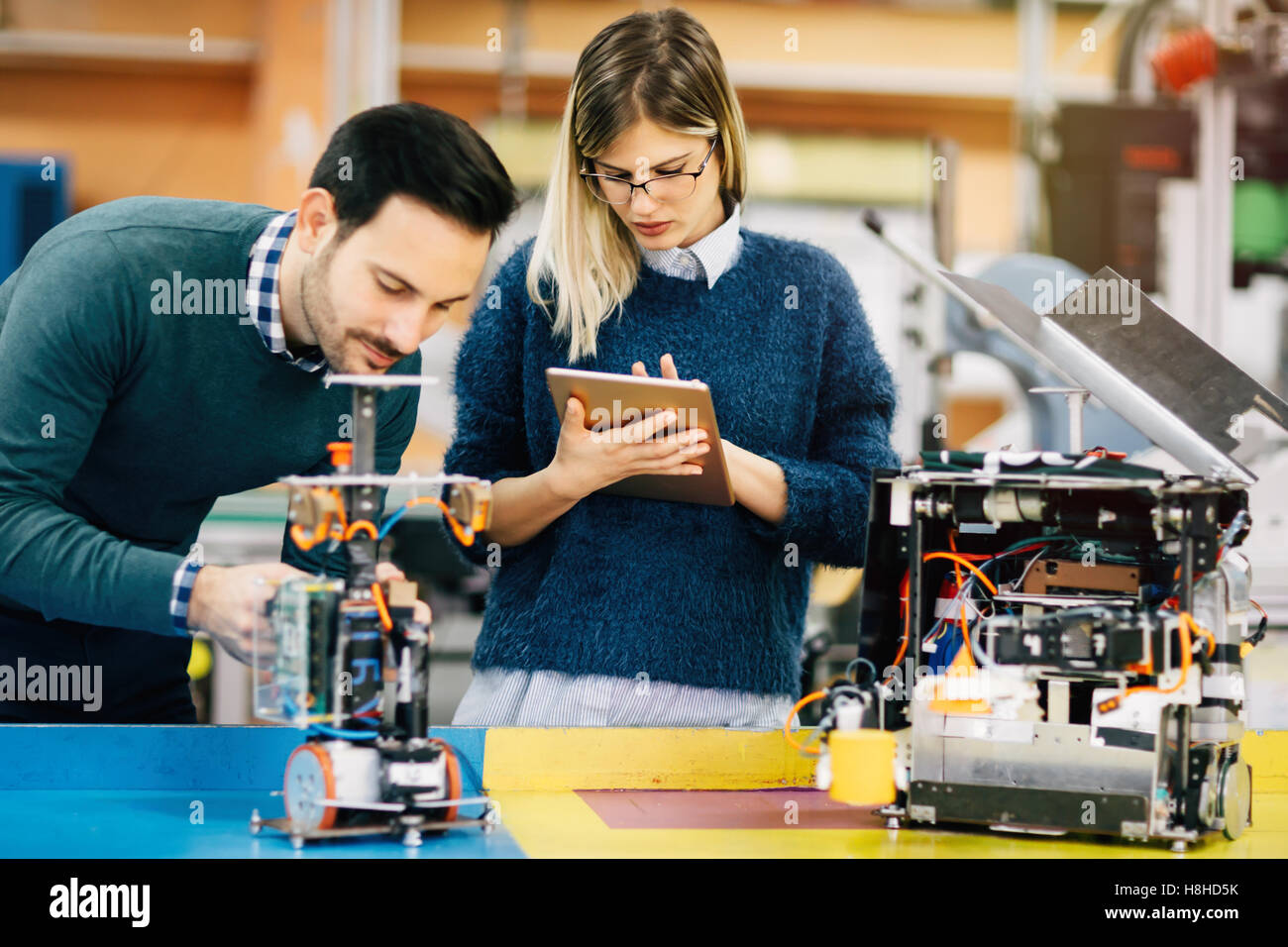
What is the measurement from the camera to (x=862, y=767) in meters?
1.13

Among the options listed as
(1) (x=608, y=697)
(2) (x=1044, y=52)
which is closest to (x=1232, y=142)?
(1) (x=608, y=697)

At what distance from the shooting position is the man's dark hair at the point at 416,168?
1.27 meters

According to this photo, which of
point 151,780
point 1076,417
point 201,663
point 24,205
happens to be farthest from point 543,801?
point 24,205

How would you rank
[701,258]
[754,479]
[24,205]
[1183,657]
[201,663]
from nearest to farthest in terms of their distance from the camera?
1. [1183,657]
2. [754,479]
3. [701,258]
4. [201,663]
5. [24,205]

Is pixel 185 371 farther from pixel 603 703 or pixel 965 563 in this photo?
pixel 965 563

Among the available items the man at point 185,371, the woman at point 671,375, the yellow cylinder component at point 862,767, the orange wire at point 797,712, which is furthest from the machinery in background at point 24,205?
the yellow cylinder component at point 862,767

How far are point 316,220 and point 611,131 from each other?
1.11 feet

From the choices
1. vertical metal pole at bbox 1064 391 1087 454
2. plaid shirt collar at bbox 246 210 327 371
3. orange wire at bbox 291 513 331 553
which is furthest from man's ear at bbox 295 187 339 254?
vertical metal pole at bbox 1064 391 1087 454

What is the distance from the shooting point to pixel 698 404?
4.25ft

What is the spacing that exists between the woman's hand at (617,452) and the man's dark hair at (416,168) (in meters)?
0.21

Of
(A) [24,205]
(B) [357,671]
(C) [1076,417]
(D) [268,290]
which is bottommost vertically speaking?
(B) [357,671]

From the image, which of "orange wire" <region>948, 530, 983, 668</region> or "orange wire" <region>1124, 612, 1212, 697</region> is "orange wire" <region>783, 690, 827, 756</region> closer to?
"orange wire" <region>948, 530, 983, 668</region>

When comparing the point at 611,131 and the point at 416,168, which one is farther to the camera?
the point at 611,131
